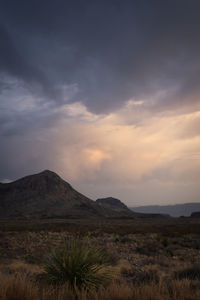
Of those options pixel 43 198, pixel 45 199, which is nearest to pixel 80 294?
pixel 45 199

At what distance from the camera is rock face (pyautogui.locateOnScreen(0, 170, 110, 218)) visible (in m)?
126

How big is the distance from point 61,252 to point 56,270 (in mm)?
624

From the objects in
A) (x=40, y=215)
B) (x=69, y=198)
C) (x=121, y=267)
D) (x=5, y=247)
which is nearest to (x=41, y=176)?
(x=69, y=198)

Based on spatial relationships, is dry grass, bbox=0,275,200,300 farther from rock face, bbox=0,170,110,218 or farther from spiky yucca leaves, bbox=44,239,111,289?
rock face, bbox=0,170,110,218

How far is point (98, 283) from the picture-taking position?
22.1ft

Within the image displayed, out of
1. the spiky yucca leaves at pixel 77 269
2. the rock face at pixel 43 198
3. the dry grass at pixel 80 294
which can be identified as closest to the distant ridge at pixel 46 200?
the rock face at pixel 43 198

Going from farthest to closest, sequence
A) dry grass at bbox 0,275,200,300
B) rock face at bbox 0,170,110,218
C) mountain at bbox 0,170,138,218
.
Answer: mountain at bbox 0,170,138,218, rock face at bbox 0,170,110,218, dry grass at bbox 0,275,200,300

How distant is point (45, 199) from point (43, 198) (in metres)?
Result: 1.94

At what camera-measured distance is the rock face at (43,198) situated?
126375mm

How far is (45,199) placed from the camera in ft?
466

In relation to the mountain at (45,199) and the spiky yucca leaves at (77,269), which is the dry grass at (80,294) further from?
the mountain at (45,199)

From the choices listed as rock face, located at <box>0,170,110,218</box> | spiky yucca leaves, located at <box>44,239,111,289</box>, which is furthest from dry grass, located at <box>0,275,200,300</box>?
rock face, located at <box>0,170,110,218</box>

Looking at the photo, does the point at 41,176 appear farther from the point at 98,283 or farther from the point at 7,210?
the point at 98,283

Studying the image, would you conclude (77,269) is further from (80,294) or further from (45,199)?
(45,199)
